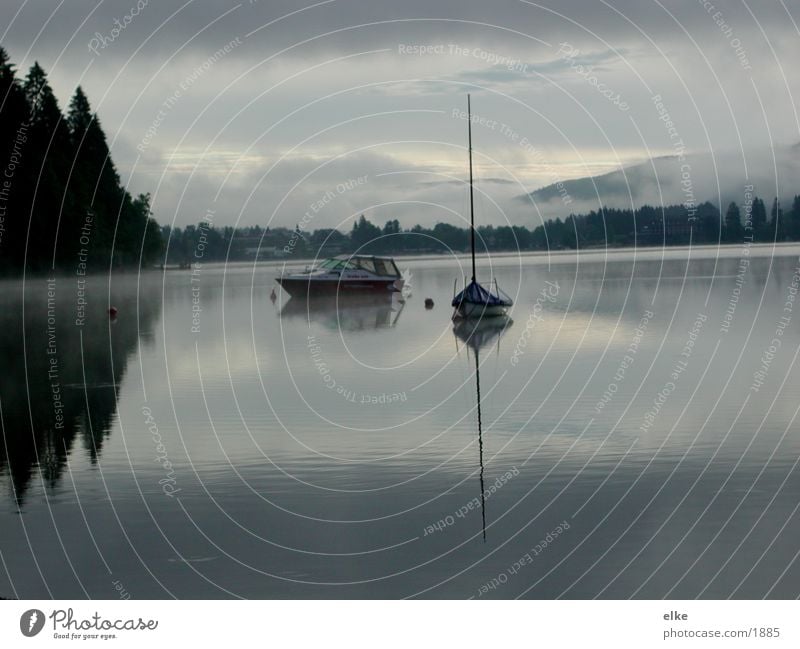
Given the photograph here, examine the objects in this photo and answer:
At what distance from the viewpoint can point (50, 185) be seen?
107812 millimetres

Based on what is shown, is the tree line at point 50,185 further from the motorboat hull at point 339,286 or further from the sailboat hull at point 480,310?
the sailboat hull at point 480,310

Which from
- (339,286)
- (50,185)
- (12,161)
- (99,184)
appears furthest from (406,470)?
(99,184)

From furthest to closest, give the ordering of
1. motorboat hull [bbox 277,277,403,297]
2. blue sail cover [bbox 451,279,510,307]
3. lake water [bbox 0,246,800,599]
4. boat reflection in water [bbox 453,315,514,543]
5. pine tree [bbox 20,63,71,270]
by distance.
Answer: motorboat hull [bbox 277,277,403,297] < pine tree [bbox 20,63,71,270] < blue sail cover [bbox 451,279,510,307] < boat reflection in water [bbox 453,315,514,543] < lake water [bbox 0,246,800,599]

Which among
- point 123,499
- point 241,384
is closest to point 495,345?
point 241,384

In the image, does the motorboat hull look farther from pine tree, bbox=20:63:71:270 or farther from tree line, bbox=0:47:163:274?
pine tree, bbox=20:63:71:270

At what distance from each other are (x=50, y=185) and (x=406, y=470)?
87.5 m

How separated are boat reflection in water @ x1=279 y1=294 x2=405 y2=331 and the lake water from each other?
20.7 metres

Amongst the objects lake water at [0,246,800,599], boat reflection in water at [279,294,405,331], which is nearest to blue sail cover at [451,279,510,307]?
boat reflection in water at [279,294,405,331]

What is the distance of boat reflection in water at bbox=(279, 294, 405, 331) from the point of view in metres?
78.8

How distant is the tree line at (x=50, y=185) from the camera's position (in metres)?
105

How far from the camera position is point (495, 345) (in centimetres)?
5781

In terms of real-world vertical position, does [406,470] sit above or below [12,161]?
below

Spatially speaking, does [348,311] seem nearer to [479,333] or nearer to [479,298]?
[479,298]

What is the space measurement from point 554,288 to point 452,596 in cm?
10275
